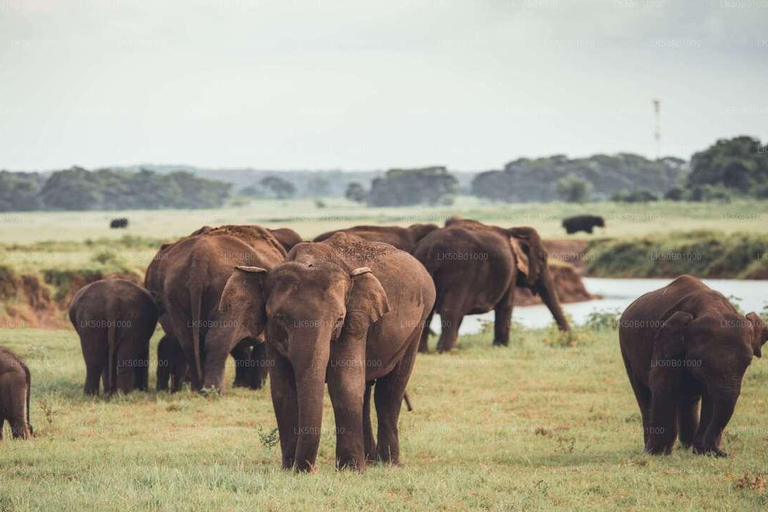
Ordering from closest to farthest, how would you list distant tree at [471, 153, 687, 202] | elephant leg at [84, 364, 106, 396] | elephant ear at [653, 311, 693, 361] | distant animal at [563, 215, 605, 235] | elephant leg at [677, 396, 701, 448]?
1. elephant ear at [653, 311, 693, 361]
2. elephant leg at [677, 396, 701, 448]
3. elephant leg at [84, 364, 106, 396]
4. distant animal at [563, 215, 605, 235]
5. distant tree at [471, 153, 687, 202]

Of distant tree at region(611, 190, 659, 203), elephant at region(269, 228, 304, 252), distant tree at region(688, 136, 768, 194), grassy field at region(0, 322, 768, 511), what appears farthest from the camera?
distant tree at region(611, 190, 659, 203)

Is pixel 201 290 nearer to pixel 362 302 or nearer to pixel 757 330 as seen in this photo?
pixel 362 302

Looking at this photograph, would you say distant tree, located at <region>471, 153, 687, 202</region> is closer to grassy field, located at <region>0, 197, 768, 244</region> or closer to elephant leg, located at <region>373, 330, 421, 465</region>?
grassy field, located at <region>0, 197, 768, 244</region>

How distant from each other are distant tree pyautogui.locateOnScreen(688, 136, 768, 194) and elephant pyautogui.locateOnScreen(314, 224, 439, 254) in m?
80.7

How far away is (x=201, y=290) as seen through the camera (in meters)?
16.1

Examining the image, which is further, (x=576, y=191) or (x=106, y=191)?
(x=106, y=191)

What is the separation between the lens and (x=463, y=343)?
24.7 meters

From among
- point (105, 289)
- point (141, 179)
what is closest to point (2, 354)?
point (105, 289)

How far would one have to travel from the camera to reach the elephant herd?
32.7 feet

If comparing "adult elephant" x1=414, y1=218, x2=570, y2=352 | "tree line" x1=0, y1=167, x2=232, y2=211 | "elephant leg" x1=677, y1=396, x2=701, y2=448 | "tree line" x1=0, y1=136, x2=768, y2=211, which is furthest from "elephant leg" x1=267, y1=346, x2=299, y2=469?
"tree line" x1=0, y1=167, x2=232, y2=211

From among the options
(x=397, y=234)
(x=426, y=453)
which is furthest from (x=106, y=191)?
(x=426, y=453)

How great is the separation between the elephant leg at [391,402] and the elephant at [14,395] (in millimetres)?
4085

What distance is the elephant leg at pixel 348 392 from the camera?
1024 centimetres

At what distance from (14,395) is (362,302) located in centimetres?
481
